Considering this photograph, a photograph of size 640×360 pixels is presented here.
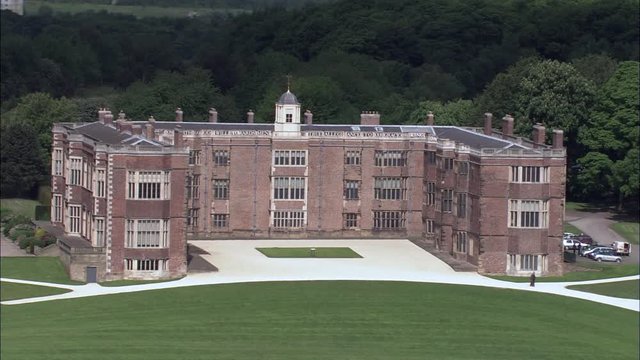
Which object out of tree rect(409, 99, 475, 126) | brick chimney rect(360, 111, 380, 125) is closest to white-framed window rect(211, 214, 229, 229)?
brick chimney rect(360, 111, 380, 125)

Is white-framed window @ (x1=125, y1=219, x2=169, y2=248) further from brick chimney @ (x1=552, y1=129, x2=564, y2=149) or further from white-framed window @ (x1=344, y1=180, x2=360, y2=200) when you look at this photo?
brick chimney @ (x1=552, y1=129, x2=564, y2=149)

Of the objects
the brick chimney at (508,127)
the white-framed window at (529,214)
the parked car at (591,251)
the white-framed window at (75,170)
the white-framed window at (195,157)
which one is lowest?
the parked car at (591,251)

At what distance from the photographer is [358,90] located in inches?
5531

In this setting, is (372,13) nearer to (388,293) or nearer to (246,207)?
(246,207)

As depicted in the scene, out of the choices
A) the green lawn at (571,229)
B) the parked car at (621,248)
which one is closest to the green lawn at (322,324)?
the parked car at (621,248)

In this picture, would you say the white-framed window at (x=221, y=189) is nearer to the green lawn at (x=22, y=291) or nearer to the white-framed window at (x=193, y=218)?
the white-framed window at (x=193, y=218)

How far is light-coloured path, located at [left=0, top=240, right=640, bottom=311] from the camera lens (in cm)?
8669

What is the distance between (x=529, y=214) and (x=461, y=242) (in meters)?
4.14

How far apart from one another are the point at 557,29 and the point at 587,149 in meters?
64.3

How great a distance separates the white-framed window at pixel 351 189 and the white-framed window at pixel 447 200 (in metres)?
6.76

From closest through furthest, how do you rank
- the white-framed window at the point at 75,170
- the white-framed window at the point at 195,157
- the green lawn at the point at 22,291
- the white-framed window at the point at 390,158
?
the green lawn at the point at 22,291, the white-framed window at the point at 75,170, the white-framed window at the point at 195,157, the white-framed window at the point at 390,158

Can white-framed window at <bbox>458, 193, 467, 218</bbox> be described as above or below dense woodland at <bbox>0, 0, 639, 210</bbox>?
below

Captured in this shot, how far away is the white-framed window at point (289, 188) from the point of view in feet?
340

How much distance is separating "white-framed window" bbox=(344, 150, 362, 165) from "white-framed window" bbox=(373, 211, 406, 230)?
8.99ft
